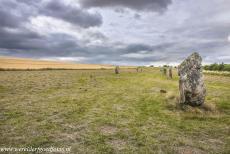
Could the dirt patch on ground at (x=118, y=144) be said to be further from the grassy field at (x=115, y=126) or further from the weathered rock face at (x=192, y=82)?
the weathered rock face at (x=192, y=82)

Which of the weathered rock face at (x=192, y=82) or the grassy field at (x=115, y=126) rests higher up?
the weathered rock face at (x=192, y=82)

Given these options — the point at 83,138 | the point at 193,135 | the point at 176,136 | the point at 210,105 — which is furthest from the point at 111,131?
the point at 210,105

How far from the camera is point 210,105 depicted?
612 inches

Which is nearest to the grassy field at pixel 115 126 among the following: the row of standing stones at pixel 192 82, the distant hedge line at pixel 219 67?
the row of standing stones at pixel 192 82

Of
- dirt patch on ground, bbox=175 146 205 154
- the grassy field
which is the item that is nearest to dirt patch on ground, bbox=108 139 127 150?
the grassy field

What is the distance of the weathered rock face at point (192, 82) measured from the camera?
607 inches

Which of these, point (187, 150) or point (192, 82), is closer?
point (187, 150)

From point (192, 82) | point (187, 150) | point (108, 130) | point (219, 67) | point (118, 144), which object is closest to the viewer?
point (187, 150)

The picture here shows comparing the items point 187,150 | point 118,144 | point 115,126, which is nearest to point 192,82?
point 115,126

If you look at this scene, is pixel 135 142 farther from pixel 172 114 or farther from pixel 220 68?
pixel 220 68

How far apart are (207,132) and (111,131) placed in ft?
14.0

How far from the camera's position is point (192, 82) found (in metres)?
15.6

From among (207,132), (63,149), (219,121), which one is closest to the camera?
(63,149)

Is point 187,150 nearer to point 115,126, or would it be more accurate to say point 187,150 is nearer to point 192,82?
point 115,126
